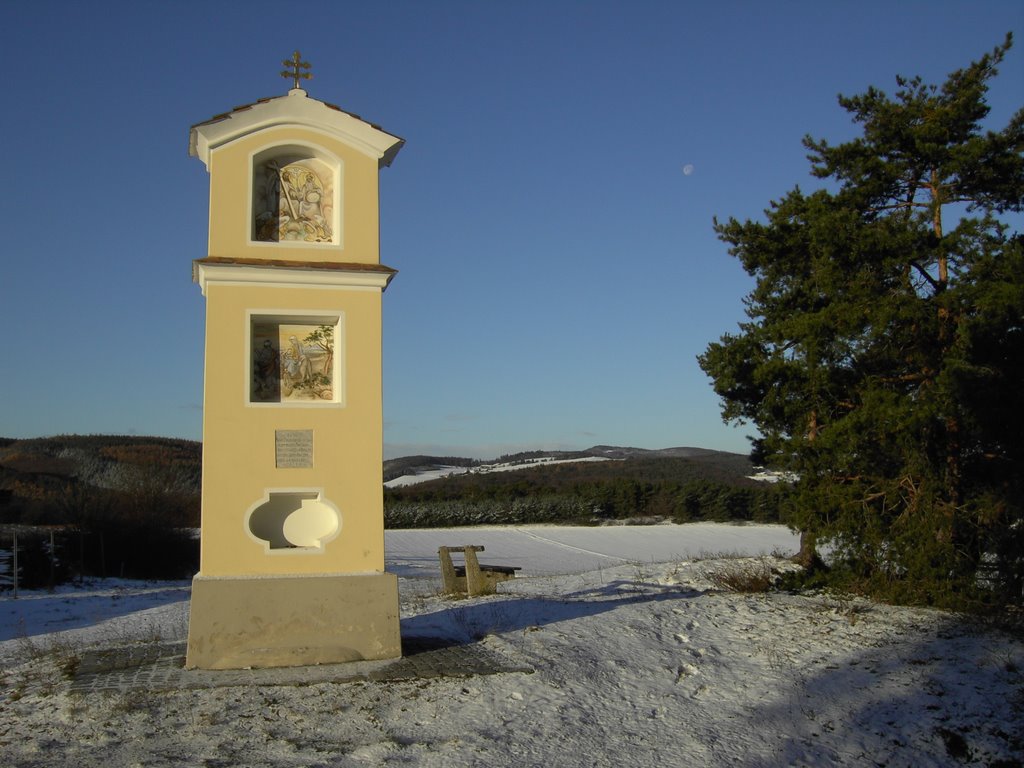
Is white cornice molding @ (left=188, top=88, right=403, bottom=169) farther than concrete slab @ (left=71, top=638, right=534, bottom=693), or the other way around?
white cornice molding @ (left=188, top=88, right=403, bottom=169)

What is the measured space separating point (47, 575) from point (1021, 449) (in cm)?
2242

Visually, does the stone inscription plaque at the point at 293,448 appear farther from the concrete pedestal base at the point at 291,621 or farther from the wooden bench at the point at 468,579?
the wooden bench at the point at 468,579

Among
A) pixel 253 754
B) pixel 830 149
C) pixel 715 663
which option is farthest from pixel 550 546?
pixel 253 754

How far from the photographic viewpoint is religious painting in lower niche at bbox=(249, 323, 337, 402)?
939cm

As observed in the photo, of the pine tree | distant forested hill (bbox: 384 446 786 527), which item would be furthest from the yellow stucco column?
distant forested hill (bbox: 384 446 786 527)

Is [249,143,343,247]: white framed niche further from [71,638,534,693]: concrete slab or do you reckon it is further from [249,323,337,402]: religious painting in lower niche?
[71,638,534,693]: concrete slab

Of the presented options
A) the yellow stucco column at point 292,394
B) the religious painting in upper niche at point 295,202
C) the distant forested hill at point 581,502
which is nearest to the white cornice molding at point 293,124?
the yellow stucco column at point 292,394

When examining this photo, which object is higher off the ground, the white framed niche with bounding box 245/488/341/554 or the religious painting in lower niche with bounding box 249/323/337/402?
the religious painting in lower niche with bounding box 249/323/337/402

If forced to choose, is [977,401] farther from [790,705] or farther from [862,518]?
[790,705]

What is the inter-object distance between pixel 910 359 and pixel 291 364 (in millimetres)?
8261

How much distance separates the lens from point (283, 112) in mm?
9492

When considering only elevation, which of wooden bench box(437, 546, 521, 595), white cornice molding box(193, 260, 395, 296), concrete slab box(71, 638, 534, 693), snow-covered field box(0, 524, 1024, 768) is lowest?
snow-covered field box(0, 524, 1024, 768)

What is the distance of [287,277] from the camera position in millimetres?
9242

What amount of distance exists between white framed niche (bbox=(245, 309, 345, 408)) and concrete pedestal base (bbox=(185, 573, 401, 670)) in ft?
6.03
